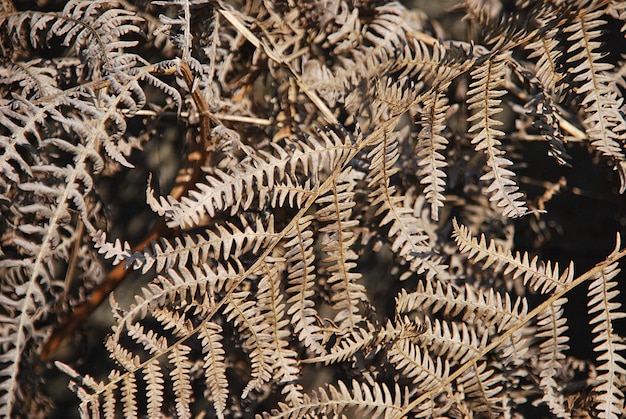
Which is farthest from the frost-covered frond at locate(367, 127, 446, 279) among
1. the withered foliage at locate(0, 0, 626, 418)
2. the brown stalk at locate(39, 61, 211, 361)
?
the brown stalk at locate(39, 61, 211, 361)

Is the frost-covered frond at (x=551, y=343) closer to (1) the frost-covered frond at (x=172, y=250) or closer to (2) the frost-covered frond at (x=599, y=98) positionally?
(2) the frost-covered frond at (x=599, y=98)

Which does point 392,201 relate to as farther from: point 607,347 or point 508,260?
point 607,347

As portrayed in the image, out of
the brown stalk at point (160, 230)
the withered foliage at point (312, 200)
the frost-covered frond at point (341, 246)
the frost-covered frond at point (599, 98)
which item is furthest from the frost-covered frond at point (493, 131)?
the brown stalk at point (160, 230)

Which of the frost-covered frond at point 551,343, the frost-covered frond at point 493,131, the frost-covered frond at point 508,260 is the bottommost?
the frost-covered frond at point 551,343

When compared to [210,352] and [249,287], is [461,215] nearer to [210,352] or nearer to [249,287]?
[249,287]

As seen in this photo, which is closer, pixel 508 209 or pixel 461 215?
pixel 508 209

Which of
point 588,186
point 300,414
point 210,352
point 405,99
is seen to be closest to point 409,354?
point 300,414

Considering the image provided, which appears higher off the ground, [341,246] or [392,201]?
[392,201]

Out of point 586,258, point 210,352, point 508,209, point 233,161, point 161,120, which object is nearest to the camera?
point 508,209

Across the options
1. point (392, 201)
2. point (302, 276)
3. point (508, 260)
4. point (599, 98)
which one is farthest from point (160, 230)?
point (599, 98)

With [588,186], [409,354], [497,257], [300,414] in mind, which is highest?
[588,186]

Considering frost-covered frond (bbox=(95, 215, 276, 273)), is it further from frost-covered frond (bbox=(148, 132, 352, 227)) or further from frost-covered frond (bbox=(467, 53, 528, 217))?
frost-covered frond (bbox=(467, 53, 528, 217))
